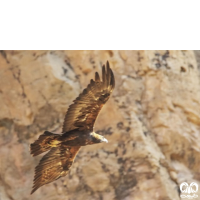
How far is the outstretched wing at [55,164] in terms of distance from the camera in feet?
15.8

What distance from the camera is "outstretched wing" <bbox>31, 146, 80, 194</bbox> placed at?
482 cm

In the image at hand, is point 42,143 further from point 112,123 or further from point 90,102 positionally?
point 112,123

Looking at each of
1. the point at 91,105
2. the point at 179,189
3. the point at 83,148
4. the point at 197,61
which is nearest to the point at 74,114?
the point at 91,105

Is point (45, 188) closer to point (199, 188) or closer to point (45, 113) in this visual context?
point (45, 113)

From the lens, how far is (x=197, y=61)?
22.2 ft

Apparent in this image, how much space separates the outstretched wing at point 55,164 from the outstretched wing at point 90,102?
32 centimetres

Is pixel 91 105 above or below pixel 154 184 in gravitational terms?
above

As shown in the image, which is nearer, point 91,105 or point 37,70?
point 91,105

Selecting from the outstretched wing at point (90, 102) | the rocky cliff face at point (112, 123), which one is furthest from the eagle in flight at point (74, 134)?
the rocky cliff face at point (112, 123)

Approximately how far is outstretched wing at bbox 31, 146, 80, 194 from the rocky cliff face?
2.91ft

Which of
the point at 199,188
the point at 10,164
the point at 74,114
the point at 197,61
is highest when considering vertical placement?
the point at 197,61

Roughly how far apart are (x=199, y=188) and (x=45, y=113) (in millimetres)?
1890

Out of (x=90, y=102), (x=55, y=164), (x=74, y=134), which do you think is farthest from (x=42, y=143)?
(x=90, y=102)

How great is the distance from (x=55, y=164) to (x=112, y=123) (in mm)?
1159
